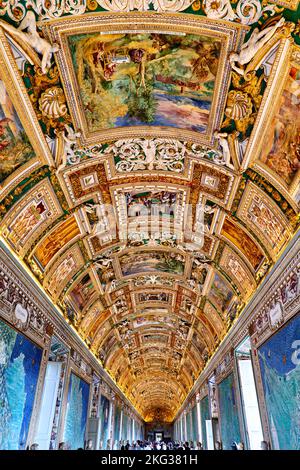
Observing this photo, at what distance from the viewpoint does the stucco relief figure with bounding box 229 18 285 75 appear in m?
6.84

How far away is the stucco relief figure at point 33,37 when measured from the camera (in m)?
6.87

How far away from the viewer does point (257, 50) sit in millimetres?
7207

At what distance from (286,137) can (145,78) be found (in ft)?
12.8

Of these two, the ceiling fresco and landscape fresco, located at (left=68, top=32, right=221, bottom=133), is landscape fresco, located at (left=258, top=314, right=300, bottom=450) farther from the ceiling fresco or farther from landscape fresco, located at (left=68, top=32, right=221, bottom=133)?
landscape fresco, located at (left=68, top=32, right=221, bottom=133)

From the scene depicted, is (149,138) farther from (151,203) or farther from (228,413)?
(228,413)

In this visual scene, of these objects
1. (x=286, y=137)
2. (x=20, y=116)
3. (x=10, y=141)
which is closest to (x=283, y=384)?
Result: (x=286, y=137)

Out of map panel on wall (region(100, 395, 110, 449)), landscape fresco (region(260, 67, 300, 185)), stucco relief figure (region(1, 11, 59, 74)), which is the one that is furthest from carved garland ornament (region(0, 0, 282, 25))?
map panel on wall (region(100, 395, 110, 449))

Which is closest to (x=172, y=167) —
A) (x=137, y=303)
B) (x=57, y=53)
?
(x=57, y=53)

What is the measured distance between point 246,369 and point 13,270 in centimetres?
Answer: 1074

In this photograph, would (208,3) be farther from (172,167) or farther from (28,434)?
(28,434)

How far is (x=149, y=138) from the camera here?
10.4 meters

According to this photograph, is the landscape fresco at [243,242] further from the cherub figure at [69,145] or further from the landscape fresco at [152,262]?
the cherub figure at [69,145]

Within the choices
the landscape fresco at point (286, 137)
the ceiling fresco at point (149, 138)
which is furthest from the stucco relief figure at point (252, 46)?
the landscape fresco at point (286, 137)
